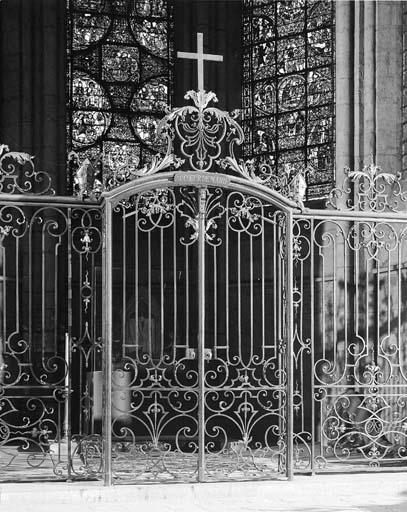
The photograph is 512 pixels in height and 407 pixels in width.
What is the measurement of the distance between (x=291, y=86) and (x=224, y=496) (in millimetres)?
8230

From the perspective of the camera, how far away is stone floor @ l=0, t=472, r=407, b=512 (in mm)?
8922

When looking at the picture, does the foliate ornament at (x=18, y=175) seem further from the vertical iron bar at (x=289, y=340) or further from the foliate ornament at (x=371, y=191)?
the foliate ornament at (x=371, y=191)

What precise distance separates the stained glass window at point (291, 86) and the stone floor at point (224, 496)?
6.32m

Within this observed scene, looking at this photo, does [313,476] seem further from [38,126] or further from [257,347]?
[38,126]

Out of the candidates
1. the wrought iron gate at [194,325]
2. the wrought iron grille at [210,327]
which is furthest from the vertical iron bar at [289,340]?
the wrought iron gate at [194,325]

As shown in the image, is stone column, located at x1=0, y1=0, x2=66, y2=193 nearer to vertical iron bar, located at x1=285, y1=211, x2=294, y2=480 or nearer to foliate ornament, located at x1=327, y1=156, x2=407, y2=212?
foliate ornament, located at x1=327, y1=156, x2=407, y2=212

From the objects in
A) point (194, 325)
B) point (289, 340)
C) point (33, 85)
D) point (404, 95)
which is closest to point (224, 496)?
point (289, 340)

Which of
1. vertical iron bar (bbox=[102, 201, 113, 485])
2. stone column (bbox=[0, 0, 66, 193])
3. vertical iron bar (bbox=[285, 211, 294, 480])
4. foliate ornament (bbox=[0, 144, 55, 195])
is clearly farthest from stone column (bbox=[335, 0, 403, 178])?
vertical iron bar (bbox=[102, 201, 113, 485])

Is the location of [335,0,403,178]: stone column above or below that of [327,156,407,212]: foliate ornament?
above

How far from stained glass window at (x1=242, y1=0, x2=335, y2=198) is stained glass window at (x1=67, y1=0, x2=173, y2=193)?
56.5 inches

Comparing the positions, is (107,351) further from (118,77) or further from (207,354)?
(118,77)

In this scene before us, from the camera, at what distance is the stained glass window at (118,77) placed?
54.2 feet

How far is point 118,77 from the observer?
55.2ft

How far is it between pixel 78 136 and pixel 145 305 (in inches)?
115
